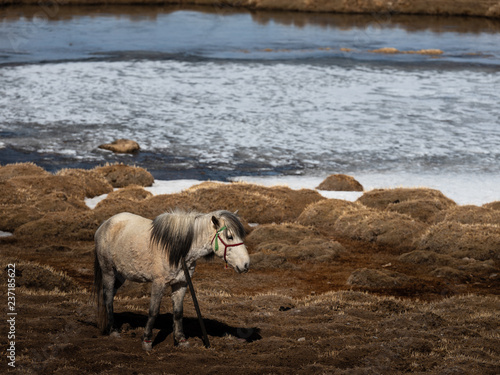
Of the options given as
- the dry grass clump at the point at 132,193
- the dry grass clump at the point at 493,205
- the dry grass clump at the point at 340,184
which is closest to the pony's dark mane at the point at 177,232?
the dry grass clump at the point at 132,193

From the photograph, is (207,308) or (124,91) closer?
(207,308)

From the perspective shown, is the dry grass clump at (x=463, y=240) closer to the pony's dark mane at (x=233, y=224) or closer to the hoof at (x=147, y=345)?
the pony's dark mane at (x=233, y=224)

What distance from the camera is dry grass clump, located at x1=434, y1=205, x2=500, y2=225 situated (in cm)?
1855

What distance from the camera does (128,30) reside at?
2650 inches

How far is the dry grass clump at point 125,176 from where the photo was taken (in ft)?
77.0

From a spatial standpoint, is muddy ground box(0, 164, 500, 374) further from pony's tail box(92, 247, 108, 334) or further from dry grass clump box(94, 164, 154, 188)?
pony's tail box(92, 247, 108, 334)

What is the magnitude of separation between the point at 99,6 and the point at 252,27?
24.9 meters

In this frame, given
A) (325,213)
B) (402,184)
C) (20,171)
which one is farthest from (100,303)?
(402,184)

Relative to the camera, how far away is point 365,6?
8756cm

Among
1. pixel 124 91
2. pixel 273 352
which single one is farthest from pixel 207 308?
pixel 124 91

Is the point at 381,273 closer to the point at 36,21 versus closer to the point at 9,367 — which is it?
the point at 9,367

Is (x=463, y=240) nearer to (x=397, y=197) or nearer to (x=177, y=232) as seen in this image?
(x=397, y=197)

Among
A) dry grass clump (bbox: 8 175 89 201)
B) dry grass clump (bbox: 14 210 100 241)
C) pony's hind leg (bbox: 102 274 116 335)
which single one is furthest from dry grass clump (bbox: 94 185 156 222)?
pony's hind leg (bbox: 102 274 116 335)

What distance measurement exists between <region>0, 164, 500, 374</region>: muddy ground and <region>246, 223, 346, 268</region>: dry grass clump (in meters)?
0.05
